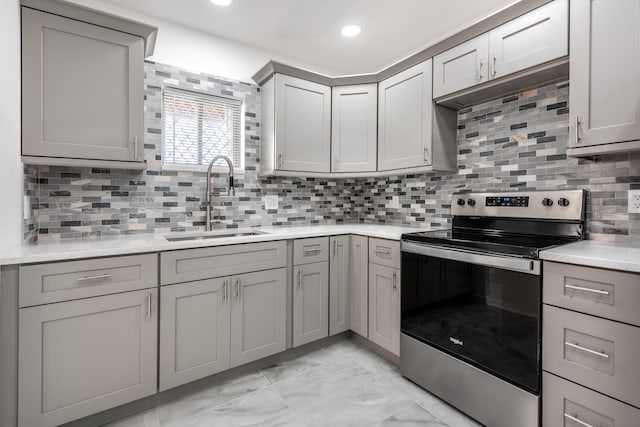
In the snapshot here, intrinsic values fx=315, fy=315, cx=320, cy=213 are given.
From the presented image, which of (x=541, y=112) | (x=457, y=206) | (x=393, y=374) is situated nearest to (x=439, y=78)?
(x=541, y=112)

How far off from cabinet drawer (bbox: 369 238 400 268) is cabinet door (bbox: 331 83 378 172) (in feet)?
2.49

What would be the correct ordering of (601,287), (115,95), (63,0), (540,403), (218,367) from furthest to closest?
(218,367)
(115,95)
(63,0)
(540,403)
(601,287)

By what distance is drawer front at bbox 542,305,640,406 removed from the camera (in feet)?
3.86

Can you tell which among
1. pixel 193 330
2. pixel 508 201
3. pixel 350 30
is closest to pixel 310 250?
pixel 193 330

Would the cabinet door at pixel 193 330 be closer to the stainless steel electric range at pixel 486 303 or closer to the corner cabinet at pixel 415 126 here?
the stainless steel electric range at pixel 486 303

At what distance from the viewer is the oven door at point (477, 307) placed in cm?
144

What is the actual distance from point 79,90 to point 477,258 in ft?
7.64

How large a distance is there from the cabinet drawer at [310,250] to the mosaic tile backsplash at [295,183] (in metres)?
0.62

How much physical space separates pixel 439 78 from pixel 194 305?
2208mm

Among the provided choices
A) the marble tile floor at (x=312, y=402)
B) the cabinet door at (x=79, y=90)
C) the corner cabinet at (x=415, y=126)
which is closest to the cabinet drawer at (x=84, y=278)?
the cabinet door at (x=79, y=90)

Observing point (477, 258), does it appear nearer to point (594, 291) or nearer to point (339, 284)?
point (594, 291)

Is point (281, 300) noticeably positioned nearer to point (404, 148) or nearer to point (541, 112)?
point (404, 148)

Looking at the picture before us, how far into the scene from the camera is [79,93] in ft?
5.72

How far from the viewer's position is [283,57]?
117 inches
